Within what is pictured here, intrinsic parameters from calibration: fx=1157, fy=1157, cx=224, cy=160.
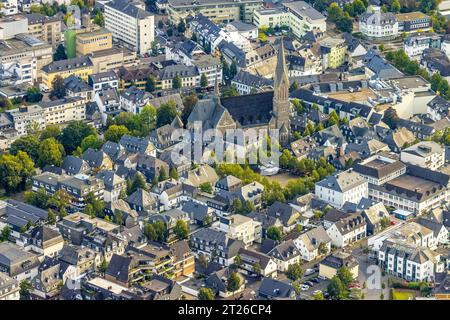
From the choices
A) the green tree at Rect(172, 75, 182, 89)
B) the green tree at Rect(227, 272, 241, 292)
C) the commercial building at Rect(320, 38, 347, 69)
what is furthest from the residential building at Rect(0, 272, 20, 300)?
the commercial building at Rect(320, 38, 347, 69)

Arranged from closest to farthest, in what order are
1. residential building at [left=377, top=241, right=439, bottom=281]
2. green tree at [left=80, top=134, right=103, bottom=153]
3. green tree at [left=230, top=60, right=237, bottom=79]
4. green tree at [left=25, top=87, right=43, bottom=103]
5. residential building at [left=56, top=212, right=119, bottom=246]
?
residential building at [left=377, top=241, right=439, bottom=281] < residential building at [left=56, top=212, right=119, bottom=246] < green tree at [left=80, top=134, right=103, bottom=153] < green tree at [left=25, top=87, right=43, bottom=103] < green tree at [left=230, top=60, right=237, bottom=79]

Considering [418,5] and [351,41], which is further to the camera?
[418,5]

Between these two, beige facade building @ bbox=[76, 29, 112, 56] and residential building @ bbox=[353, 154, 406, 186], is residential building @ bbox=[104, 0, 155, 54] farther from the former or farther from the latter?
residential building @ bbox=[353, 154, 406, 186]

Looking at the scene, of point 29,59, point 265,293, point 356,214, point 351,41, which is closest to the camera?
point 265,293

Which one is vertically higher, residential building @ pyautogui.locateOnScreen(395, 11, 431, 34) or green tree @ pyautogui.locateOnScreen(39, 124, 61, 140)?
green tree @ pyautogui.locateOnScreen(39, 124, 61, 140)

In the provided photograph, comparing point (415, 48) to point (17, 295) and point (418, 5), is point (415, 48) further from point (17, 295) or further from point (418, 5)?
point (17, 295)

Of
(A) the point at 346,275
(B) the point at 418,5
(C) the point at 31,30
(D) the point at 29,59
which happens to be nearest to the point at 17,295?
(A) the point at 346,275
